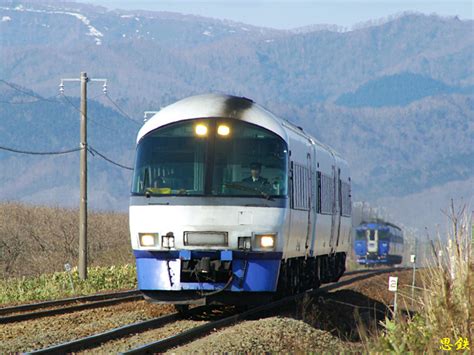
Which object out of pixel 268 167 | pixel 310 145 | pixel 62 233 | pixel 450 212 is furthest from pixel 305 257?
pixel 62 233

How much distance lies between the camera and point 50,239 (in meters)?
57.1

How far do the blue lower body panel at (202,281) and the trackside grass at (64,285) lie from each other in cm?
861

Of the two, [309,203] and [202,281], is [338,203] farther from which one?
[202,281]

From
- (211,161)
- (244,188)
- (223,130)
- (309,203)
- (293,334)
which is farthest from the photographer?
(309,203)

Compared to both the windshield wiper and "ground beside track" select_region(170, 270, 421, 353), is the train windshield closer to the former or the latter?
the windshield wiper

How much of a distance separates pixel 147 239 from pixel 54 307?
5.37 metres

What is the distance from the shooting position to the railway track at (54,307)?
18.6 meters

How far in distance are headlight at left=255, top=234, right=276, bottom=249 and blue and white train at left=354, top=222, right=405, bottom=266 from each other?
55.6 metres

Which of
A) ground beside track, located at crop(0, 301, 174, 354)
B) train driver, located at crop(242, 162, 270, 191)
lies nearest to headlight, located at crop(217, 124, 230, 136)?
train driver, located at crop(242, 162, 270, 191)

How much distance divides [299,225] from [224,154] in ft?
9.28

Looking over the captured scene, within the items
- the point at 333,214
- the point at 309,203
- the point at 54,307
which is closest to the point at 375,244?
the point at 333,214

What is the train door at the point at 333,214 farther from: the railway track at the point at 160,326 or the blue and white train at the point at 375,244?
the blue and white train at the point at 375,244

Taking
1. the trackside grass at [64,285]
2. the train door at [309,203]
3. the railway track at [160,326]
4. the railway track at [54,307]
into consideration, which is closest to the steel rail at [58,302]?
the railway track at [54,307]

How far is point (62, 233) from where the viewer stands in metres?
58.3
